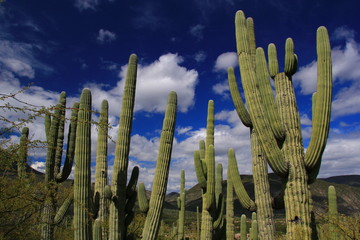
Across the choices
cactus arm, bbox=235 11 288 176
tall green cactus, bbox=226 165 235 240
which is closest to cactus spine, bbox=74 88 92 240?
cactus arm, bbox=235 11 288 176

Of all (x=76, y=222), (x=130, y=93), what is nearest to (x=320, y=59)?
(x=130, y=93)

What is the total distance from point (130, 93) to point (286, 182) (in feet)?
13.5

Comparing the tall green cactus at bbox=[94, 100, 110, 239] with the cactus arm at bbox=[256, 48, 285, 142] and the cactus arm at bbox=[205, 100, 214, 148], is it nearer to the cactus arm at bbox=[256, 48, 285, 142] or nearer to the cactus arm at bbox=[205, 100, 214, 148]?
the cactus arm at bbox=[205, 100, 214, 148]

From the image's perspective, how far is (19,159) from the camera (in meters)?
3.88

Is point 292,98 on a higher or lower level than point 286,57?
lower

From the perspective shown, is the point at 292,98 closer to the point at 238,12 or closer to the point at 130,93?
the point at 238,12

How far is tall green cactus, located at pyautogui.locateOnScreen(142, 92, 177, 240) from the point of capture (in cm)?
599

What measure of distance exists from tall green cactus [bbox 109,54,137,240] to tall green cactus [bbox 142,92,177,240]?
0.65m

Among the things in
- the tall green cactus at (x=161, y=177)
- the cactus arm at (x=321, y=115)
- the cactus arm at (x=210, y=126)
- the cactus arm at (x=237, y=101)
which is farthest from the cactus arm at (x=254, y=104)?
the cactus arm at (x=210, y=126)

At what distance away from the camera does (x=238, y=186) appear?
23.2ft

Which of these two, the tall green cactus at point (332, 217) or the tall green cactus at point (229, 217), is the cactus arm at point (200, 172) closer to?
the tall green cactus at point (229, 217)

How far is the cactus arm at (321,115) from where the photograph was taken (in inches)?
174

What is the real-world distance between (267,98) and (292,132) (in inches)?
30.3

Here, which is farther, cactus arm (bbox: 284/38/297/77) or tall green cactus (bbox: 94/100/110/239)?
tall green cactus (bbox: 94/100/110/239)
